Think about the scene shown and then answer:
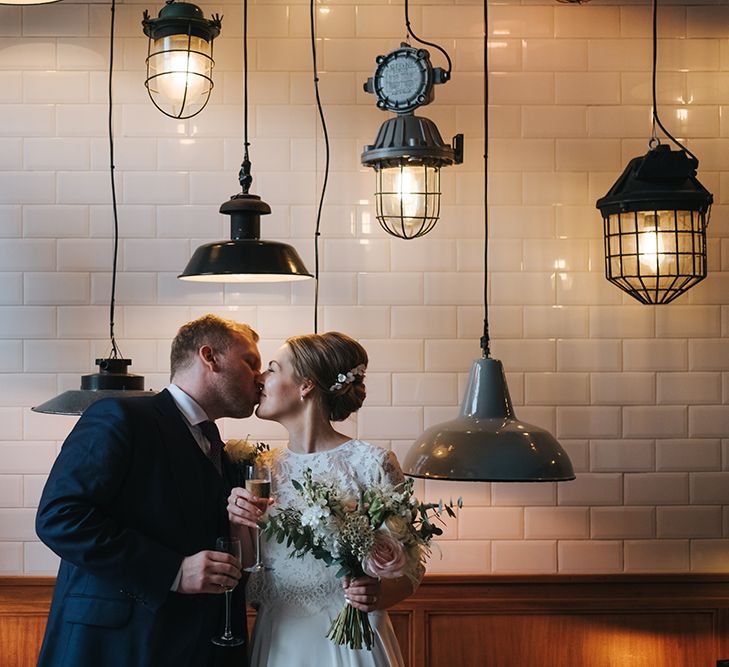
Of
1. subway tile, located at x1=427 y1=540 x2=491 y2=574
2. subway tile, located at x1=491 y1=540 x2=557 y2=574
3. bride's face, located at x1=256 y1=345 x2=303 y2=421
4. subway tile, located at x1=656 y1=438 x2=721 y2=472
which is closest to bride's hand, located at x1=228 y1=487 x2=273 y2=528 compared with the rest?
bride's face, located at x1=256 y1=345 x2=303 y2=421

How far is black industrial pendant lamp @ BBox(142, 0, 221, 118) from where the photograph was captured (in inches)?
125

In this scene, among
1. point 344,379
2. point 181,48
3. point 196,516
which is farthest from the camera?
point 181,48

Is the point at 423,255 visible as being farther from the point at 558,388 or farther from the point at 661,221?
the point at 661,221

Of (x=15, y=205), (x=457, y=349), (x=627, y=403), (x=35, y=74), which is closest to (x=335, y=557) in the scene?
(x=457, y=349)

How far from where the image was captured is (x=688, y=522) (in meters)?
3.79

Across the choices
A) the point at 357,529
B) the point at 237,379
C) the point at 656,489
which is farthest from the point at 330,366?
the point at 656,489

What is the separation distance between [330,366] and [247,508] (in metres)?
0.56

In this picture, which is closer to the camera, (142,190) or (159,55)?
(159,55)

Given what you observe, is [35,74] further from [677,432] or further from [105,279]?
[677,432]

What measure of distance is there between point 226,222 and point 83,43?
88 cm

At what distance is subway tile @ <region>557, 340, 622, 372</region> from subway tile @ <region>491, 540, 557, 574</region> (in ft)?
2.25

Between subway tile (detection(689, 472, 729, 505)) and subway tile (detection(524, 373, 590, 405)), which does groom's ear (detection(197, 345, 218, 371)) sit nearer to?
subway tile (detection(524, 373, 590, 405))

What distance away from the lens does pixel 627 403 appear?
382 centimetres

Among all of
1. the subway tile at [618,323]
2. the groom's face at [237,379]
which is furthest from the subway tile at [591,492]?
the groom's face at [237,379]
